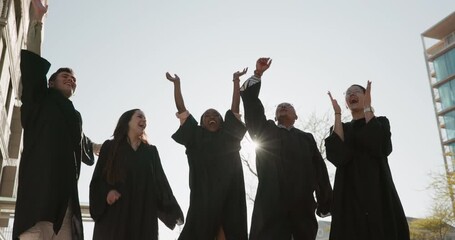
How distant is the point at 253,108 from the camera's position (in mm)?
4906

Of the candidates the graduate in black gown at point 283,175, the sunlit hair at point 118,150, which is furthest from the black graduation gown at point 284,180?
the sunlit hair at point 118,150

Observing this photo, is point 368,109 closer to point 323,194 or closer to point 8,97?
point 323,194

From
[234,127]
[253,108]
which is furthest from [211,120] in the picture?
[253,108]

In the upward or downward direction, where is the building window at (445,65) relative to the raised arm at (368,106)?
upward

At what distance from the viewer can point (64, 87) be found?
161 inches

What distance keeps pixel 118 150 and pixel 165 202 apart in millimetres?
701

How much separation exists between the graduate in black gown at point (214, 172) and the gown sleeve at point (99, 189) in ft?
2.70

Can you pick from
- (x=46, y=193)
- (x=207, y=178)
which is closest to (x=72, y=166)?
(x=46, y=193)

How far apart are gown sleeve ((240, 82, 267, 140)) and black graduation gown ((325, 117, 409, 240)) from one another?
816 millimetres

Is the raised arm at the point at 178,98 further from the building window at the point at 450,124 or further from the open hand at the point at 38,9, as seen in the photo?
the building window at the point at 450,124

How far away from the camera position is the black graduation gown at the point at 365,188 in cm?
407

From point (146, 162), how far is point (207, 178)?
664mm

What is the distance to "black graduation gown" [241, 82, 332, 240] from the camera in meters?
4.51

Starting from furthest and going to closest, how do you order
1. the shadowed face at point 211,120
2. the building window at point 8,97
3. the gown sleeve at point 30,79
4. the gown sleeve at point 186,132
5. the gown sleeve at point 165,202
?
the building window at point 8,97, the shadowed face at point 211,120, the gown sleeve at point 186,132, the gown sleeve at point 165,202, the gown sleeve at point 30,79
